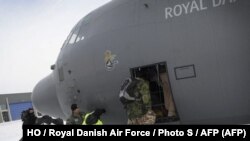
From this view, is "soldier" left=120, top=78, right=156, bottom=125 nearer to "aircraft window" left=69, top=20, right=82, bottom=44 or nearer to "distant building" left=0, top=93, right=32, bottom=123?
"aircraft window" left=69, top=20, right=82, bottom=44

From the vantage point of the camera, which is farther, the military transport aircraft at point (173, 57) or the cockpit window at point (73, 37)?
the cockpit window at point (73, 37)

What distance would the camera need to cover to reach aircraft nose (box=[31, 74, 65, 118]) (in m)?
13.2

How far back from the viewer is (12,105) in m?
56.8

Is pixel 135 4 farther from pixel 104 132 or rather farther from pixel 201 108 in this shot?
pixel 104 132

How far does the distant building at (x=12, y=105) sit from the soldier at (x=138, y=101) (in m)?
47.6

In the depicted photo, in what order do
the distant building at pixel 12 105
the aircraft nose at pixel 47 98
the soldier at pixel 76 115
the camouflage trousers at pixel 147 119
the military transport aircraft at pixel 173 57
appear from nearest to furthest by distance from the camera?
the military transport aircraft at pixel 173 57 → the camouflage trousers at pixel 147 119 → the soldier at pixel 76 115 → the aircraft nose at pixel 47 98 → the distant building at pixel 12 105

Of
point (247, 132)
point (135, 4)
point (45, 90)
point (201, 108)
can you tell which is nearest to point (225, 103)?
point (201, 108)

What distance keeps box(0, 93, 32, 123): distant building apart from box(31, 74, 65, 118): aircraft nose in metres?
41.4

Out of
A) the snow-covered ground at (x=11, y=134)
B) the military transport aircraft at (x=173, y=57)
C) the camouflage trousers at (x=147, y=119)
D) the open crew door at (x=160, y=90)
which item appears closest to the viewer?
the military transport aircraft at (x=173, y=57)

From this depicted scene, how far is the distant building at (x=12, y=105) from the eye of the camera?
54.4 m

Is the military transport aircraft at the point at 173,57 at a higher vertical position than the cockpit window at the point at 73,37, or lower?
lower

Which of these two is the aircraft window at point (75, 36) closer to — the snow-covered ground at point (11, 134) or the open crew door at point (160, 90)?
the open crew door at point (160, 90)

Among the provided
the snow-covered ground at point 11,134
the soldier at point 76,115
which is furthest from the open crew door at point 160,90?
the snow-covered ground at point 11,134

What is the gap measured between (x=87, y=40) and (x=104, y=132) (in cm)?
479
